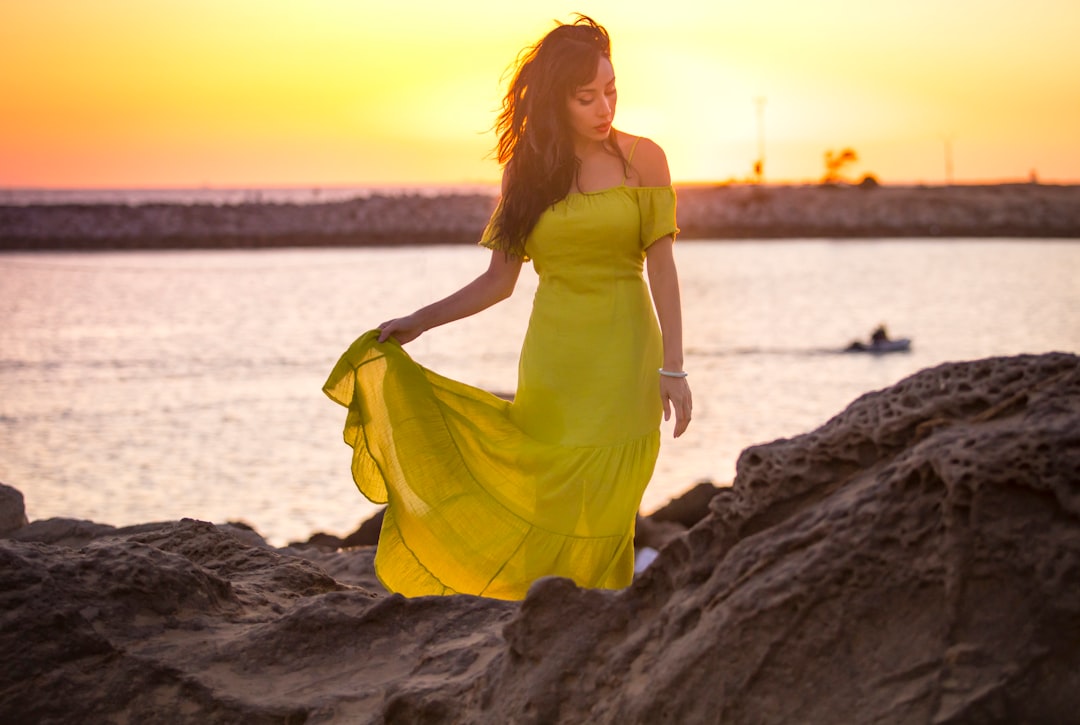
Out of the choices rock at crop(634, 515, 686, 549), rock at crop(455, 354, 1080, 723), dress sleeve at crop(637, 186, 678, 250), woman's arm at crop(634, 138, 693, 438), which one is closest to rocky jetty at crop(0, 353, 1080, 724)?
rock at crop(455, 354, 1080, 723)

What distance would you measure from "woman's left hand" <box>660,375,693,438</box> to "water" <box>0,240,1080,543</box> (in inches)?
189

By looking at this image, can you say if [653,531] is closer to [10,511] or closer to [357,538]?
[357,538]

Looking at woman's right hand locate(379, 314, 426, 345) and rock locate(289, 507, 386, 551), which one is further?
rock locate(289, 507, 386, 551)

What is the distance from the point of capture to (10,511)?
5.31 metres

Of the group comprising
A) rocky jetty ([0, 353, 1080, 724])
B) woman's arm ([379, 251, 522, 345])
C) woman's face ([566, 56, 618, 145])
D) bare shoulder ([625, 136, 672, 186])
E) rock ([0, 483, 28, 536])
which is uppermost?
woman's face ([566, 56, 618, 145])

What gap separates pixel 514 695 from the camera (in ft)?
8.95

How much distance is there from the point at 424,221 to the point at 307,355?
3496 cm

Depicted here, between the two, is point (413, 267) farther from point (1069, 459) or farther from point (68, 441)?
point (1069, 459)

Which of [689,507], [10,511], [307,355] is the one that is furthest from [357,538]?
[307,355]

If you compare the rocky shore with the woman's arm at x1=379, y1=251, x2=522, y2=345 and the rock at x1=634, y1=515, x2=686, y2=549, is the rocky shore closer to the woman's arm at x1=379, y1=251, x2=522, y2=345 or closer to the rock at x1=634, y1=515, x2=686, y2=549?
→ the rock at x1=634, y1=515, x2=686, y2=549

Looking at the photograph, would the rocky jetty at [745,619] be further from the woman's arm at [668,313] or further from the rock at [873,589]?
the woman's arm at [668,313]

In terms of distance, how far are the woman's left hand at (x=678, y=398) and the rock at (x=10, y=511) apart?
109 inches

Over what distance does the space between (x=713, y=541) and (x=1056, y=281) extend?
96.8ft

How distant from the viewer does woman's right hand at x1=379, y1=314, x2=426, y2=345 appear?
4.28 meters
